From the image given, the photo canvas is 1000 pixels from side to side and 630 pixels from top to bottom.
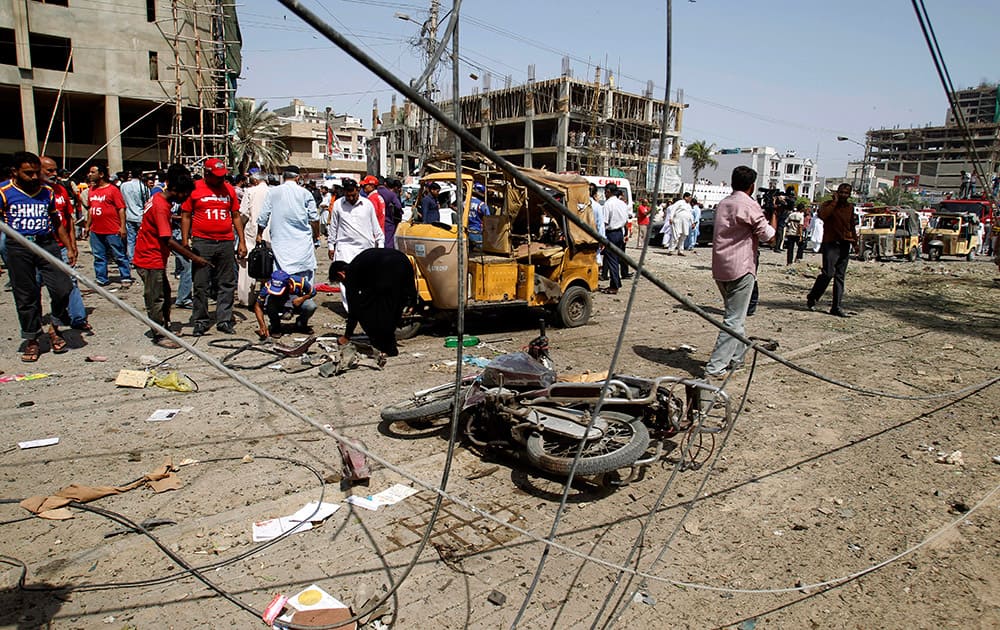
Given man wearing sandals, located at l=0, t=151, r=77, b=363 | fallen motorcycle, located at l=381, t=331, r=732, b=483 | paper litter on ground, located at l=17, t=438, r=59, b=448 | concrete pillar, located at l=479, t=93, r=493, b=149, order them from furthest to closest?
concrete pillar, located at l=479, t=93, r=493, b=149 → man wearing sandals, located at l=0, t=151, r=77, b=363 → paper litter on ground, located at l=17, t=438, r=59, b=448 → fallen motorcycle, located at l=381, t=331, r=732, b=483

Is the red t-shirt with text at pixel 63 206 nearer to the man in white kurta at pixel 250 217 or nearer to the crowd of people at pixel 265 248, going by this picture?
the crowd of people at pixel 265 248

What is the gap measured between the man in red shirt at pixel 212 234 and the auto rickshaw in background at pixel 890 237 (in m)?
20.2

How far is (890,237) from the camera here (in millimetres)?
20219

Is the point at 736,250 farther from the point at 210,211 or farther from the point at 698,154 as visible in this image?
the point at 698,154

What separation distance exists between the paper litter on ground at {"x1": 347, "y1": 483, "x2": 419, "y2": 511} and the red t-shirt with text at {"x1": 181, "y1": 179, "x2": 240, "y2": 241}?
4190 millimetres

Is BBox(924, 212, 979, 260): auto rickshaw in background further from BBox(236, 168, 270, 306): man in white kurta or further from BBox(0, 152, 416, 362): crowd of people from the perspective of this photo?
BBox(236, 168, 270, 306): man in white kurta

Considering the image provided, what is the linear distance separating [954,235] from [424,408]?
2428 centimetres

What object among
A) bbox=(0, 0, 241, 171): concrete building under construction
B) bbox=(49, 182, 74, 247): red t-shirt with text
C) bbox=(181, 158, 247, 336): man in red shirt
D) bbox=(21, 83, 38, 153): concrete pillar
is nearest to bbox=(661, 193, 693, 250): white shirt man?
bbox=(181, 158, 247, 336): man in red shirt

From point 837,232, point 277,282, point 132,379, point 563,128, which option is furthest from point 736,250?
point 563,128

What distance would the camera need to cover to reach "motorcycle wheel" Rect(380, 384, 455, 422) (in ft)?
13.8

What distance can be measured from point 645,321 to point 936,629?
6.26 metres

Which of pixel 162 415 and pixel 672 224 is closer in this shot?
pixel 162 415

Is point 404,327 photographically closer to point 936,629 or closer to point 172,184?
point 172,184

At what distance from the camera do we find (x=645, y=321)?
8.69 metres
